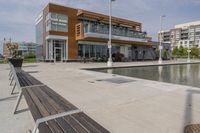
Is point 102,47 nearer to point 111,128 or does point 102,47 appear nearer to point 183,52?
point 111,128

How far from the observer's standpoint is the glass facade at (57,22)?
2800 cm

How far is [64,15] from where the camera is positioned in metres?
29.5

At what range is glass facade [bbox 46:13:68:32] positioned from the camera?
91.9 feet

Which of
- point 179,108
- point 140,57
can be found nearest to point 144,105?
point 179,108

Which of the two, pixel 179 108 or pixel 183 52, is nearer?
pixel 179 108

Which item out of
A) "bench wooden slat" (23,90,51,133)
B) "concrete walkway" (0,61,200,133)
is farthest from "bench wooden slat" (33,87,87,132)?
"concrete walkway" (0,61,200,133)

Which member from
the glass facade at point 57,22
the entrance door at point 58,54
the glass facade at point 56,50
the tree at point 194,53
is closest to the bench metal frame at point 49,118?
the glass facade at point 57,22

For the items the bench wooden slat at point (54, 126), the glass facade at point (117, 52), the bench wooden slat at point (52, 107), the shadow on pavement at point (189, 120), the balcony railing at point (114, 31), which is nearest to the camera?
the bench wooden slat at point (54, 126)

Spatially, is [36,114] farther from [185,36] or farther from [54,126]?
[185,36]

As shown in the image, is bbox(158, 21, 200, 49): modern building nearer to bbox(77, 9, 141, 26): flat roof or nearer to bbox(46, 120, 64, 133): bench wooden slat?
bbox(77, 9, 141, 26): flat roof

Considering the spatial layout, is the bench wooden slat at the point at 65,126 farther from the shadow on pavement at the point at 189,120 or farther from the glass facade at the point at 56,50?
the glass facade at the point at 56,50

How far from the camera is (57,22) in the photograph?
28734mm

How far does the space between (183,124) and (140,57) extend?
3999 cm

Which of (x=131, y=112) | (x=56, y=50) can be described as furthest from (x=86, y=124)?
(x=56, y=50)
